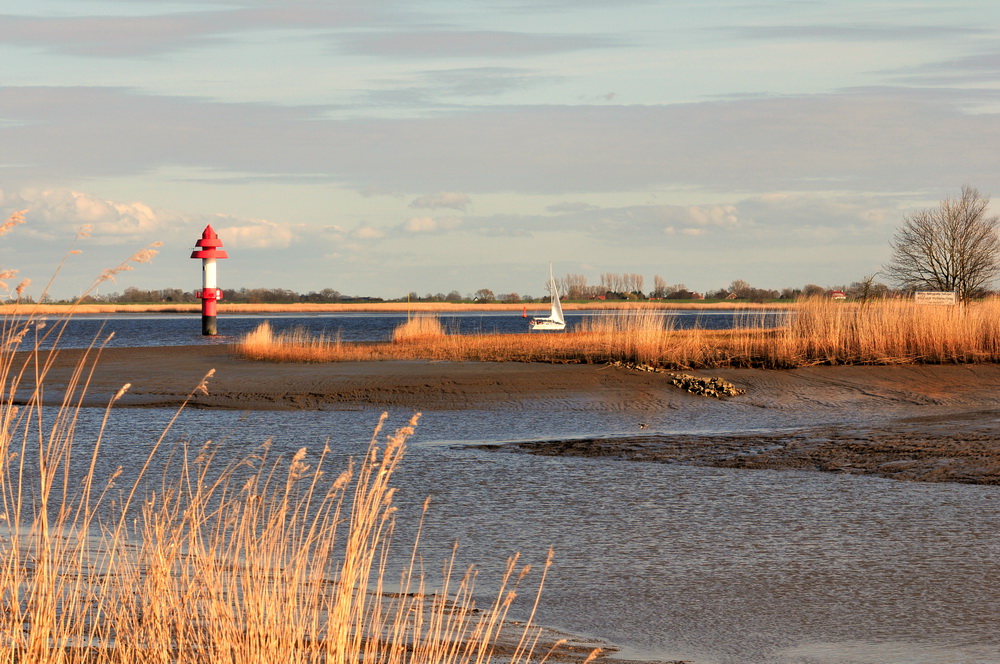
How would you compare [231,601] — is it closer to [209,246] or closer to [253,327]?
[209,246]

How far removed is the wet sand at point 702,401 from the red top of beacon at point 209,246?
1436 cm

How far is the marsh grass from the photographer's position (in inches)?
936

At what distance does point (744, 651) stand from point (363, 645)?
1.95 metres

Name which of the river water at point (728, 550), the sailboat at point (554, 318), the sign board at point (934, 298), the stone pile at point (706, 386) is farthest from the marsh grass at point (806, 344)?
the sailboat at point (554, 318)

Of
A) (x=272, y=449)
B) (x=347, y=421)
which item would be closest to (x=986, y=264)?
(x=347, y=421)

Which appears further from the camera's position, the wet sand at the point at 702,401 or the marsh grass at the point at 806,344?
the marsh grass at the point at 806,344

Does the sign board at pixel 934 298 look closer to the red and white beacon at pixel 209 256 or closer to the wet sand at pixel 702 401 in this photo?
the wet sand at pixel 702 401

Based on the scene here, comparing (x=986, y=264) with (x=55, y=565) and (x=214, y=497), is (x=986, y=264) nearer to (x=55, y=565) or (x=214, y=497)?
(x=214, y=497)

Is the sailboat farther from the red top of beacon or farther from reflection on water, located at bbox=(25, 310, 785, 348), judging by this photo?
the red top of beacon

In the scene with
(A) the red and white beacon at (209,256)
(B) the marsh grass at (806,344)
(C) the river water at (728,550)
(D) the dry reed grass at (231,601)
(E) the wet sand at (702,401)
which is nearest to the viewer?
(D) the dry reed grass at (231,601)

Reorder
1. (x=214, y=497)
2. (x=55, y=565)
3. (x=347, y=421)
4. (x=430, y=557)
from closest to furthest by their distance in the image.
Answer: (x=55, y=565) → (x=430, y=557) → (x=214, y=497) → (x=347, y=421)

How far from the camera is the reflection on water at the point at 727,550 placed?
5.87m

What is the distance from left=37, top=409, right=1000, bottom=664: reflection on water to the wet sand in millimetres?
1291

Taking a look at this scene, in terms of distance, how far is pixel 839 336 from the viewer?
2436 centimetres
